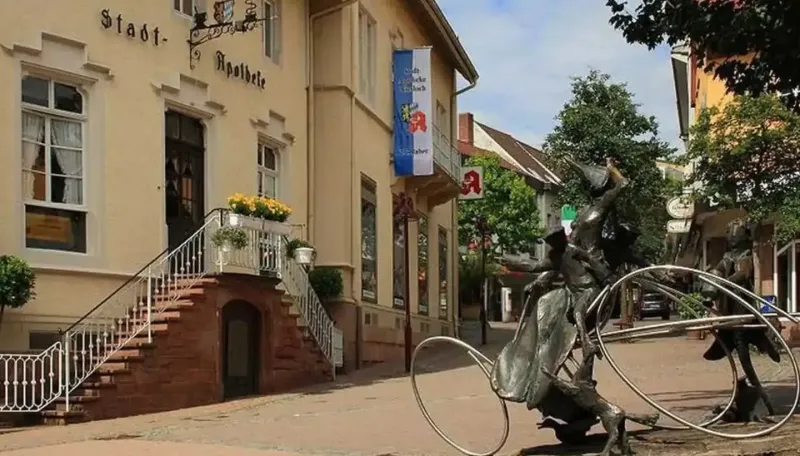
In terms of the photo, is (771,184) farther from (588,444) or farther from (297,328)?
(588,444)

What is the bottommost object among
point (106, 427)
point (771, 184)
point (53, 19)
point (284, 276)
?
point (106, 427)

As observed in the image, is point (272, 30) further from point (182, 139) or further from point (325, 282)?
point (325, 282)

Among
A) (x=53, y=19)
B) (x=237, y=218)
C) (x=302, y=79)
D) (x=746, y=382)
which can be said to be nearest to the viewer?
(x=746, y=382)

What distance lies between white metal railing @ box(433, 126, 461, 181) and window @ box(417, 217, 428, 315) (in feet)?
5.23

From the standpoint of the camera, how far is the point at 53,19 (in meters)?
16.7

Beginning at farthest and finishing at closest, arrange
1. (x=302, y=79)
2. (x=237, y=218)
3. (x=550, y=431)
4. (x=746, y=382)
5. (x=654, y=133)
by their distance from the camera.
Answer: (x=654, y=133) → (x=302, y=79) → (x=237, y=218) → (x=550, y=431) → (x=746, y=382)

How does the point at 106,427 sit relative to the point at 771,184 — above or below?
below

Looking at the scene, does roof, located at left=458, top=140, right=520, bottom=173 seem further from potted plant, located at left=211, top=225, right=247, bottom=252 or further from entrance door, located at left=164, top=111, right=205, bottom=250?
potted plant, located at left=211, top=225, right=247, bottom=252

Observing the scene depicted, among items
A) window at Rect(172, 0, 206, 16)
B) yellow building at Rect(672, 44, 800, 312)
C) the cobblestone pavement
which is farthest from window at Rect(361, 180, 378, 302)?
yellow building at Rect(672, 44, 800, 312)

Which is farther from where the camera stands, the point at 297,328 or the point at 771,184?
the point at 297,328

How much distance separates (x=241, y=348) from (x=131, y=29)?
538 cm

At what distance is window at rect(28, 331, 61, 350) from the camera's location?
16.1 meters

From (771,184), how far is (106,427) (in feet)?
35.1

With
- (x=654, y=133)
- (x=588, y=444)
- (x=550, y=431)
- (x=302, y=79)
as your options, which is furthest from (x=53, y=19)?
(x=654, y=133)
